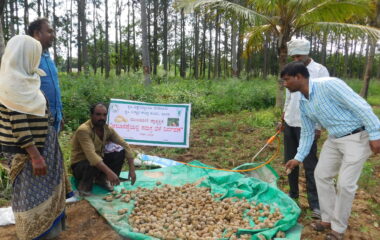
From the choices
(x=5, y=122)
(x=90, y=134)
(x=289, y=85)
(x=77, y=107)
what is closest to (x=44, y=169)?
(x=5, y=122)

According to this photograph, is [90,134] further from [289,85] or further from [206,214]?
[289,85]

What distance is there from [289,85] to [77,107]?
531 centimetres

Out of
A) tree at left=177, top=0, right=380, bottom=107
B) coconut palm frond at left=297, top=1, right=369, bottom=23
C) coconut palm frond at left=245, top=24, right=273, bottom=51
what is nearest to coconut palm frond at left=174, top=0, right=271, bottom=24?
tree at left=177, top=0, right=380, bottom=107

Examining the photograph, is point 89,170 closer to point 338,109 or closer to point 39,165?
point 39,165

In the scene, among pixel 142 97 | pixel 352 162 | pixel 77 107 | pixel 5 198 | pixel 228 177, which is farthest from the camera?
pixel 142 97

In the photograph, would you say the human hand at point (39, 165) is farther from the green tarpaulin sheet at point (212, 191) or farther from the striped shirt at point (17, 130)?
the green tarpaulin sheet at point (212, 191)

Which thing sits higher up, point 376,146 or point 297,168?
point 376,146

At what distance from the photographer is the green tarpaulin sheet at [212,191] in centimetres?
281

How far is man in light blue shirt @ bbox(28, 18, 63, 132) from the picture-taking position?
2.78 meters

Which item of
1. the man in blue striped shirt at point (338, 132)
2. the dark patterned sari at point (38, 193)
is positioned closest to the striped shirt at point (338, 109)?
the man in blue striped shirt at point (338, 132)

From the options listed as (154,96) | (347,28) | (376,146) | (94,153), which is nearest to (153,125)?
(94,153)

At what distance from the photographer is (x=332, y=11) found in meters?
7.22

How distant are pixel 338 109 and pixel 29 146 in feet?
7.67

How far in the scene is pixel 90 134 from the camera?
A: 3236 mm
